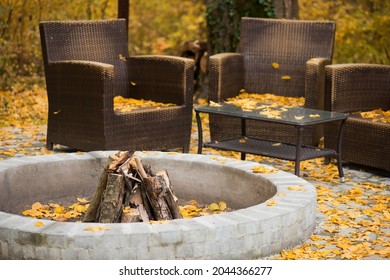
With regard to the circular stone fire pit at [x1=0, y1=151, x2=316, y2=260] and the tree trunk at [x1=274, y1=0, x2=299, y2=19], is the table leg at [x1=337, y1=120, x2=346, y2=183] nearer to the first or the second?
the circular stone fire pit at [x1=0, y1=151, x2=316, y2=260]

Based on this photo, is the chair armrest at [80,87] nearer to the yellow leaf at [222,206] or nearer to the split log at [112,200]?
the yellow leaf at [222,206]

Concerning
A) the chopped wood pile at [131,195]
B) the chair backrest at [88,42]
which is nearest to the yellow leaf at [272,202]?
the chopped wood pile at [131,195]

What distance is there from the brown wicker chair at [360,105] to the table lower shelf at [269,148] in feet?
1.02

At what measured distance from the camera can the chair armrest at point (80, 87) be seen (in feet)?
21.2

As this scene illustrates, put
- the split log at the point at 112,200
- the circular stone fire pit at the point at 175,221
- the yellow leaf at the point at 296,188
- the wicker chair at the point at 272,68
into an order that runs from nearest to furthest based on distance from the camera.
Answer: the circular stone fire pit at the point at 175,221
the split log at the point at 112,200
the yellow leaf at the point at 296,188
the wicker chair at the point at 272,68

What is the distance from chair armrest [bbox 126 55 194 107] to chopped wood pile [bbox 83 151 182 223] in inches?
98.7

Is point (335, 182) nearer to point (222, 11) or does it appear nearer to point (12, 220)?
point (12, 220)

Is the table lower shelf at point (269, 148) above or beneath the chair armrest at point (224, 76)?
beneath

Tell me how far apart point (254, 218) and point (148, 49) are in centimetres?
1014

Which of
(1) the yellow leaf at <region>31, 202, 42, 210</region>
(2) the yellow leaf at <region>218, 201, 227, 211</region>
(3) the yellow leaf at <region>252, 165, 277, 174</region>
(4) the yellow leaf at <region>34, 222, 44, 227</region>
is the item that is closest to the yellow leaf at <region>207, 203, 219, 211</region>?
(2) the yellow leaf at <region>218, 201, 227, 211</region>

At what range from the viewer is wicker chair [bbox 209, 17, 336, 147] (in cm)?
707

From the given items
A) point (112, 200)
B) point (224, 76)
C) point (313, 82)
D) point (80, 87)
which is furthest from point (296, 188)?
point (224, 76)
